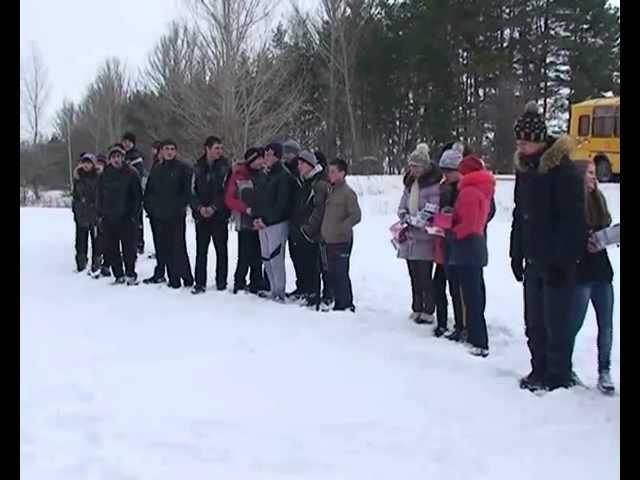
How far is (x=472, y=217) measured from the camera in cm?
678

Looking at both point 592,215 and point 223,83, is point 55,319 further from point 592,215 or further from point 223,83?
point 223,83

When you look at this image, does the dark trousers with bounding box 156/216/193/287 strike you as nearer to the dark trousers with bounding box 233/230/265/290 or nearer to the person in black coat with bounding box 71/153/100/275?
the dark trousers with bounding box 233/230/265/290

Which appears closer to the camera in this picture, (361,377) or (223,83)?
(361,377)

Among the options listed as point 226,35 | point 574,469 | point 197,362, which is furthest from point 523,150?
point 226,35

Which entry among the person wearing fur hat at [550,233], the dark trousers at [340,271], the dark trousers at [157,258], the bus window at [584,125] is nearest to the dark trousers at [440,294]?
the dark trousers at [340,271]

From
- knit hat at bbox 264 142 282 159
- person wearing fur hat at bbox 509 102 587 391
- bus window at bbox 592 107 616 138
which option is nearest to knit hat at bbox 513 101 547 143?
person wearing fur hat at bbox 509 102 587 391

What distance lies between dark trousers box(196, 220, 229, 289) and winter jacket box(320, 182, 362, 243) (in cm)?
181

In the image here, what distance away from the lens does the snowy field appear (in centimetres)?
433

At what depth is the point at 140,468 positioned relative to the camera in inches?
167

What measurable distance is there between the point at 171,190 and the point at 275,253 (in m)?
1.73

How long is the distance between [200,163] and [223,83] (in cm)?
1684

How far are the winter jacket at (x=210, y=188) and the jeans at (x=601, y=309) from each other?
508cm

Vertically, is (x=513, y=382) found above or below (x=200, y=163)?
below

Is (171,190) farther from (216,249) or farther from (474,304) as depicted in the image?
(474,304)
